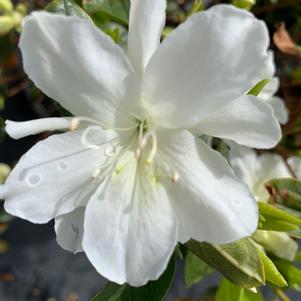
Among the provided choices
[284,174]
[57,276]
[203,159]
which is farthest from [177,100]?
[57,276]

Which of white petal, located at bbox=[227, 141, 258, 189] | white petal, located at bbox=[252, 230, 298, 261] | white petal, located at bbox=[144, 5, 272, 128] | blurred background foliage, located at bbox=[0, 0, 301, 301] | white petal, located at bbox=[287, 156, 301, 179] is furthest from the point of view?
white petal, located at bbox=[287, 156, 301, 179]

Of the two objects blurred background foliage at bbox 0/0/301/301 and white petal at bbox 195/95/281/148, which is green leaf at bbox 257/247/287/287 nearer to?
blurred background foliage at bbox 0/0/301/301

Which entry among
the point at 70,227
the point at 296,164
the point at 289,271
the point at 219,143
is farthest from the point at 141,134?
the point at 296,164

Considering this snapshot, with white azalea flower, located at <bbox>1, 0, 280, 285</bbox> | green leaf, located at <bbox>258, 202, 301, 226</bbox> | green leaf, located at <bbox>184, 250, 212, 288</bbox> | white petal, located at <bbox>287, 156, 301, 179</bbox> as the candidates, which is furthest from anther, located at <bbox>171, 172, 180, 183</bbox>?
white petal, located at <bbox>287, 156, 301, 179</bbox>

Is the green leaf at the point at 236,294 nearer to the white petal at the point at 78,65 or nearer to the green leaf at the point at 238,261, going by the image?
the green leaf at the point at 238,261

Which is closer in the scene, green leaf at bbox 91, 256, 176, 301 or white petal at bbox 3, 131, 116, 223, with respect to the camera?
white petal at bbox 3, 131, 116, 223

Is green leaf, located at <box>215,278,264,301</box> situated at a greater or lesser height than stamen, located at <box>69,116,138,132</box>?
lesser
